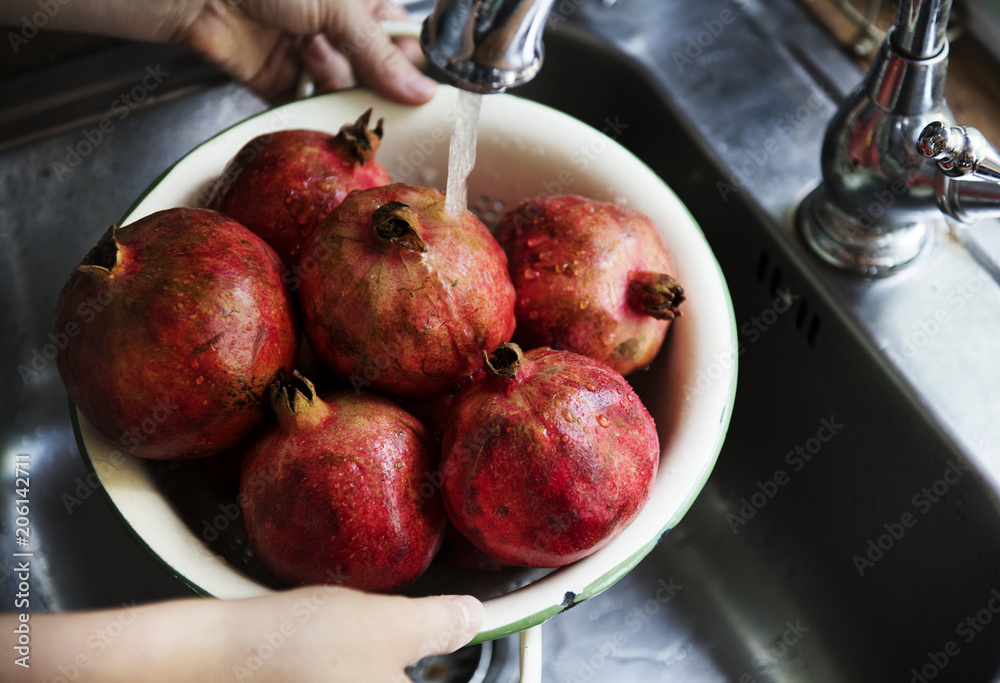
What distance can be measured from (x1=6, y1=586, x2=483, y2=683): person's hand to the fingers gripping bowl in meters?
0.03

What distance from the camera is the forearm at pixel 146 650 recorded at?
562mm

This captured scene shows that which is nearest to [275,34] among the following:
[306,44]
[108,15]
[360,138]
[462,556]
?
[306,44]

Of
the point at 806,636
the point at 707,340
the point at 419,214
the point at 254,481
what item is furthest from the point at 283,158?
the point at 806,636

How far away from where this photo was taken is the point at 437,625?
22.2 inches

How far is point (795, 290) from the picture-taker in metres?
0.91

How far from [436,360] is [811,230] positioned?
493 millimetres

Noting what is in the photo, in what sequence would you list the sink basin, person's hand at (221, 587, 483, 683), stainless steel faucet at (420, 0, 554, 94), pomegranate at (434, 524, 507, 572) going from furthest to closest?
the sink basin → pomegranate at (434, 524, 507, 572) → person's hand at (221, 587, 483, 683) → stainless steel faucet at (420, 0, 554, 94)

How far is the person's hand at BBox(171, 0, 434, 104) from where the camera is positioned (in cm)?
87

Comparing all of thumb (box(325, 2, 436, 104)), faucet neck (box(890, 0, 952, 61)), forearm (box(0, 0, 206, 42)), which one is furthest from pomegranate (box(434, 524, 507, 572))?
forearm (box(0, 0, 206, 42))

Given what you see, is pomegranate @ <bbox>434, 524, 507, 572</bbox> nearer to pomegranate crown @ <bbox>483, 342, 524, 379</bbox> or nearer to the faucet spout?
pomegranate crown @ <bbox>483, 342, 524, 379</bbox>

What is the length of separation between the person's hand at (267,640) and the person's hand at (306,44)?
52 cm

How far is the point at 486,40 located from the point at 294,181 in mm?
318

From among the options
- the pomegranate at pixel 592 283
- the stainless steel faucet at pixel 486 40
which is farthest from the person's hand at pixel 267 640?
the stainless steel faucet at pixel 486 40

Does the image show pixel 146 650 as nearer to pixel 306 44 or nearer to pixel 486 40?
pixel 486 40
